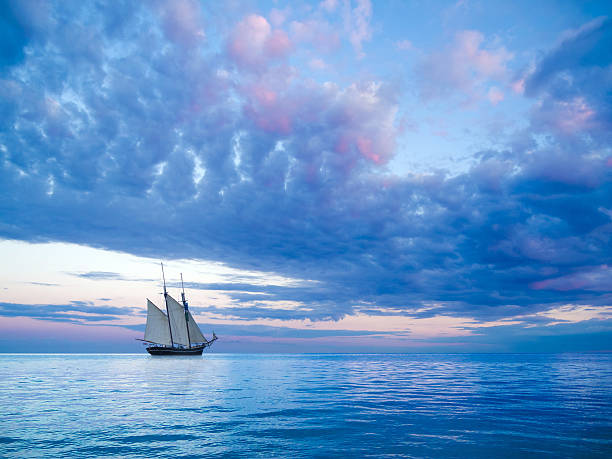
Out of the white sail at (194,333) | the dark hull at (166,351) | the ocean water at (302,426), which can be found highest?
the white sail at (194,333)

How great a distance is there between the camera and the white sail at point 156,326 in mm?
149500

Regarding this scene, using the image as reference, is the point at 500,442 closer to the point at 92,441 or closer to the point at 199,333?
the point at 92,441

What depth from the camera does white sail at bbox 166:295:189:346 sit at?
159m

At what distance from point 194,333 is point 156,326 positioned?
19239mm

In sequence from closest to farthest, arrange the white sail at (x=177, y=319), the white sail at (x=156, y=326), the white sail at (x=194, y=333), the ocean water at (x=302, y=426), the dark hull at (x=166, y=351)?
the ocean water at (x=302, y=426) < the white sail at (x=156, y=326) < the white sail at (x=177, y=319) < the dark hull at (x=166, y=351) < the white sail at (x=194, y=333)

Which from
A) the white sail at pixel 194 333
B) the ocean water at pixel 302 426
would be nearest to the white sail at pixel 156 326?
the white sail at pixel 194 333

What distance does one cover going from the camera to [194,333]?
16725cm

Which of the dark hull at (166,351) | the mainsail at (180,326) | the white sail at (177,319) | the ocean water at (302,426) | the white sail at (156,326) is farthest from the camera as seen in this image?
the dark hull at (166,351)

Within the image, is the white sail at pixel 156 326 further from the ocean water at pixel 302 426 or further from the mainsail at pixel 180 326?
the ocean water at pixel 302 426

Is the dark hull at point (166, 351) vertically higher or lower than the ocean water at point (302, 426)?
lower

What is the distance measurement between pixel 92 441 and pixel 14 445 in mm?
3454

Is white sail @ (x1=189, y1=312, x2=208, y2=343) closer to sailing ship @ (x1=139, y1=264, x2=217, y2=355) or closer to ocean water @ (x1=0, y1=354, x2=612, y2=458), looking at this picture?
sailing ship @ (x1=139, y1=264, x2=217, y2=355)

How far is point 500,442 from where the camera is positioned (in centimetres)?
2011

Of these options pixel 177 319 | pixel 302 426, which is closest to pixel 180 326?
pixel 177 319
